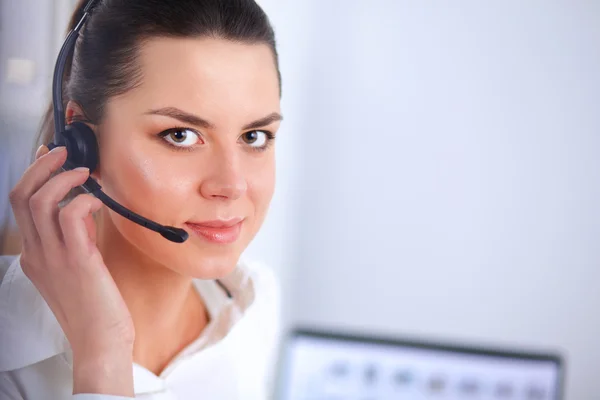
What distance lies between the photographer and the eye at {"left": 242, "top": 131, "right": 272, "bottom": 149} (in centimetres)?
52

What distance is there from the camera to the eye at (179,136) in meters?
0.49

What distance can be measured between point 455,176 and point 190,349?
984mm

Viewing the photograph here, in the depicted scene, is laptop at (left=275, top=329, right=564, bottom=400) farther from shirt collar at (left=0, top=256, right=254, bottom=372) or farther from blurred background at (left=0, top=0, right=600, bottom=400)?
shirt collar at (left=0, top=256, right=254, bottom=372)

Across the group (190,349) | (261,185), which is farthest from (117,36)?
(190,349)

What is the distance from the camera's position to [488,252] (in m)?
1.50

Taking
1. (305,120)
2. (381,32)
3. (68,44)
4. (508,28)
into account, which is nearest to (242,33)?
(68,44)

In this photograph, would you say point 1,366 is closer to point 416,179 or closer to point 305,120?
point 305,120

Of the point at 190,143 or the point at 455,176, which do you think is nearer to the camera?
the point at 190,143

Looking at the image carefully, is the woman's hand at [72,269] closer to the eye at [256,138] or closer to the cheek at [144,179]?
the cheek at [144,179]

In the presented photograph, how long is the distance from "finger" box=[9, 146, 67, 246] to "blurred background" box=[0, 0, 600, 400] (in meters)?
0.83

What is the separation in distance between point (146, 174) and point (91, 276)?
0.08 m

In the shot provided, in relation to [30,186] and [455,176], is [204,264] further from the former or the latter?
[455,176]

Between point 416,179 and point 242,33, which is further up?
point 242,33

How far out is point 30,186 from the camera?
46 centimetres
